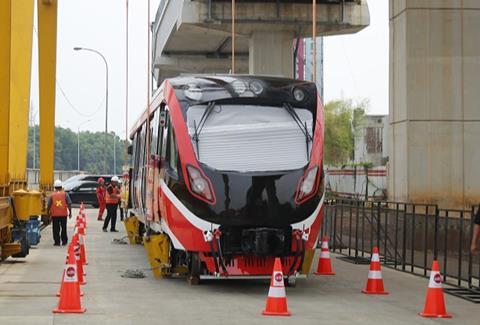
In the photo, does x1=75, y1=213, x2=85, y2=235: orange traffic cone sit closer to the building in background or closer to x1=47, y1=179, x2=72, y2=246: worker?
x1=47, y1=179, x2=72, y2=246: worker

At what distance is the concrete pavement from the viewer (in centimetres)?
1091

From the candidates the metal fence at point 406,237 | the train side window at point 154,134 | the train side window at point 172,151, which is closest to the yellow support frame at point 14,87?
the train side window at point 154,134

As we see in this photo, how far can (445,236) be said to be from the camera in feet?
50.4

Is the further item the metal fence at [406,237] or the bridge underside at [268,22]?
the bridge underside at [268,22]

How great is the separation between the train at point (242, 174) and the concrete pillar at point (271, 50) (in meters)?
24.8

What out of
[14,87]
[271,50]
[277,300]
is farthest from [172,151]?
[271,50]

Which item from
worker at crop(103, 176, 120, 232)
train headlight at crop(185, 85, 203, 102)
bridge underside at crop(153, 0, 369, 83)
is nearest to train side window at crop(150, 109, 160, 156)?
train headlight at crop(185, 85, 203, 102)

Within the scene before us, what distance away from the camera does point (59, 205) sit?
22.6 m

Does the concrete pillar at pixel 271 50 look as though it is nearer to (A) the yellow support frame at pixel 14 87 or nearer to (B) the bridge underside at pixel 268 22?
(B) the bridge underside at pixel 268 22

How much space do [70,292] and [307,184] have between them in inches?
165

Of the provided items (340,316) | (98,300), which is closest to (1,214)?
(98,300)

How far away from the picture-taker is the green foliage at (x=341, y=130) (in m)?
95.1

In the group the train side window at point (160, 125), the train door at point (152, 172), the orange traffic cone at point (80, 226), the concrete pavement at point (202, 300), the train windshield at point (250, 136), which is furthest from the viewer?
the orange traffic cone at point (80, 226)

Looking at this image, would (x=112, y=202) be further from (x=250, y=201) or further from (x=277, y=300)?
(x=277, y=300)
